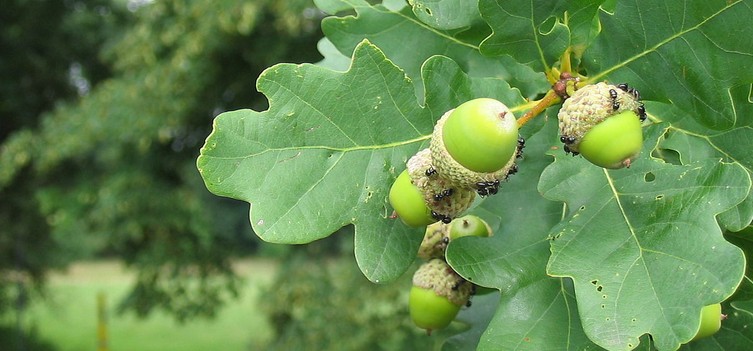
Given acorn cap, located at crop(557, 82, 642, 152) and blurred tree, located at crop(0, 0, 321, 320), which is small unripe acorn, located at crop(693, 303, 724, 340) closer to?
acorn cap, located at crop(557, 82, 642, 152)

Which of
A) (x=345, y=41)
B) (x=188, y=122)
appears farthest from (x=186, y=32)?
(x=345, y=41)

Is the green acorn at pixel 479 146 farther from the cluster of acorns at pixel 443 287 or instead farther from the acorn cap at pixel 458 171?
the cluster of acorns at pixel 443 287

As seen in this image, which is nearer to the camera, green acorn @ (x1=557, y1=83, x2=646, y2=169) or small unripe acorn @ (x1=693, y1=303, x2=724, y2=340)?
green acorn @ (x1=557, y1=83, x2=646, y2=169)

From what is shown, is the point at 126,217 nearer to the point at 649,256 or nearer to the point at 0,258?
the point at 0,258

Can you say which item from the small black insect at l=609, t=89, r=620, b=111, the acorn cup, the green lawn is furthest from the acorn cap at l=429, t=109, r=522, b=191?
the green lawn

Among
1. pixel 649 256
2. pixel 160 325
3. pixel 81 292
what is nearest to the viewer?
pixel 649 256

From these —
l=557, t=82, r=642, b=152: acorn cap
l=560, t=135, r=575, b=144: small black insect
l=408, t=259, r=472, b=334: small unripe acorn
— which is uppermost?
l=557, t=82, r=642, b=152: acorn cap

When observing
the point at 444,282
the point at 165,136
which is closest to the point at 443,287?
the point at 444,282

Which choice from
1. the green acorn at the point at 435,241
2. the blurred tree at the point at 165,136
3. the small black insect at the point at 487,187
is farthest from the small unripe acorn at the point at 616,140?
the blurred tree at the point at 165,136
